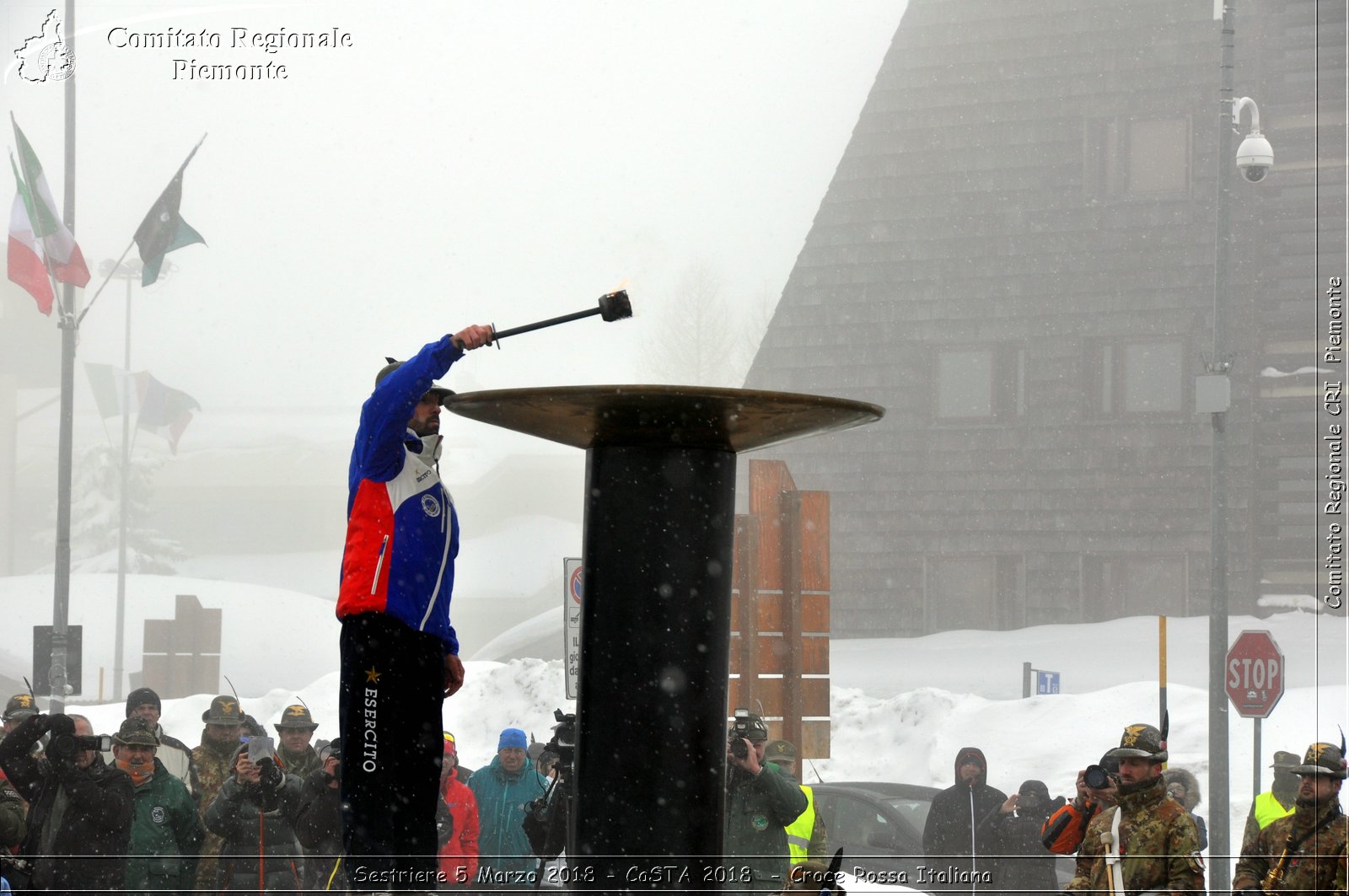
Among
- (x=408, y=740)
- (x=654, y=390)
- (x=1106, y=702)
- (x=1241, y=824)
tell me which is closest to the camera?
(x=654, y=390)

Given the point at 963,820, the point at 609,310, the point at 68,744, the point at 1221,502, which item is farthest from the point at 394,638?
the point at 1221,502

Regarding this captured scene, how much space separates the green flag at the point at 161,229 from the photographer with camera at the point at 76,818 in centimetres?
918

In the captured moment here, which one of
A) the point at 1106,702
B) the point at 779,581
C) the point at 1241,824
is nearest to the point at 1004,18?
the point at 1106,702

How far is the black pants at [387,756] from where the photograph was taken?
126 inches

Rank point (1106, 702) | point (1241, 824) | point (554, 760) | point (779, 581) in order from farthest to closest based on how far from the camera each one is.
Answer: point (1106, 702), point (1241, 824), point (779, 581), point (554, 760)

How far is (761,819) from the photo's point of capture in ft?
18.3

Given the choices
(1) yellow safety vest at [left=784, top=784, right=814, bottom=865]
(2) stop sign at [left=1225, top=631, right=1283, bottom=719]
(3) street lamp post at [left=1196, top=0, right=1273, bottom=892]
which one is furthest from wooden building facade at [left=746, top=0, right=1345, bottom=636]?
(1) yellow safety vest at [left=784, top=784, right=814, bottom=865]

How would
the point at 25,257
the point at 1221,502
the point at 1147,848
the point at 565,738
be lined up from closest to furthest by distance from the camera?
the point at 1147,848
the point at 565,738
the point at 1221,502
the point at 25,257

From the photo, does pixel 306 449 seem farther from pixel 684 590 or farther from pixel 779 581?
pixel 684 590

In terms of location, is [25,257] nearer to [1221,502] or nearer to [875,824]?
[875,824]

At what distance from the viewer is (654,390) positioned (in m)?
3.09

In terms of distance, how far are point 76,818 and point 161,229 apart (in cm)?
972

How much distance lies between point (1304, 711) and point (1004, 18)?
10.3 meters

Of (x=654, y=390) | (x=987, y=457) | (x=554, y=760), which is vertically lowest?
(x=554, y=760)
